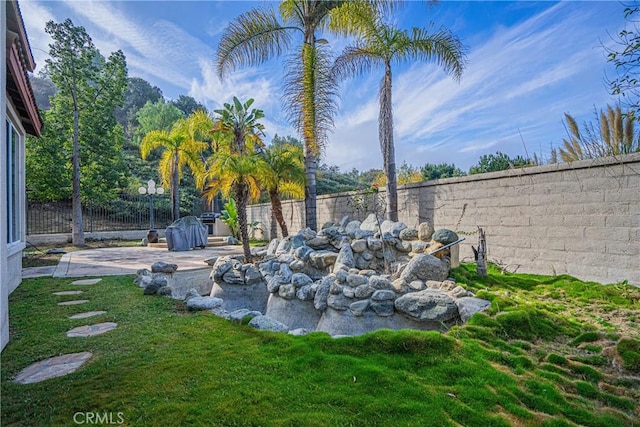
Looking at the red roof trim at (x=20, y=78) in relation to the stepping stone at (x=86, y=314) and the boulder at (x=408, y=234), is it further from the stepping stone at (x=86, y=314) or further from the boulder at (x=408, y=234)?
the boulder at (x=408, y=234)

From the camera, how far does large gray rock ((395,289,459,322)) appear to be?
332 cm

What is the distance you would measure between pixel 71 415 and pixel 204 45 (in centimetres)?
1012

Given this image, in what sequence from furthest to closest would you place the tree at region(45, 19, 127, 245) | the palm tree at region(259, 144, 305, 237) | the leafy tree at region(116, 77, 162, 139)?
the leafy tree at region(116, 77, 162, 139)
the tree at region(45, 19, 127, 245)
the palm tree at region(259, 144, 305, 237)

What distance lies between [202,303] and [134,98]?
45728mm

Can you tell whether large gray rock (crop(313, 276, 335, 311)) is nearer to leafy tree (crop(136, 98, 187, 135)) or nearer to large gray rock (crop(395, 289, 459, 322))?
large gray rock (crop(395, 289, 459, 322))

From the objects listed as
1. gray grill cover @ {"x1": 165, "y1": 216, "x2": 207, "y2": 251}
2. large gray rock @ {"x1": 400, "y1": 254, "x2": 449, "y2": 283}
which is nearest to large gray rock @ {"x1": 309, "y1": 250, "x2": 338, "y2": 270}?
large gray rock @ {"x1": 400, "y1": 254, "x2": 449, "y2": 283}

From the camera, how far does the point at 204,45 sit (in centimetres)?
946

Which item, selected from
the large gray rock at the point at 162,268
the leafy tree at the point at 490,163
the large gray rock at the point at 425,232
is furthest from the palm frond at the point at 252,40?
the leafy tree at the point at 490,163

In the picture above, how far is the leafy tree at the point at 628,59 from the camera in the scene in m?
2.65

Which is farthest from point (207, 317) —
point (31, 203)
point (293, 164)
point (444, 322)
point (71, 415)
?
point (31, 203)

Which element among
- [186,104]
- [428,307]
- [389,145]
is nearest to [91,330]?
[428,307]

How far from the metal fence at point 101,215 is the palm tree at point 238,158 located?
8.63m

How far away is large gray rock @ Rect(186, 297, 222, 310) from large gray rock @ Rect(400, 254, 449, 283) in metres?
2.57

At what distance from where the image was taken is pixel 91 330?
3.03 m
